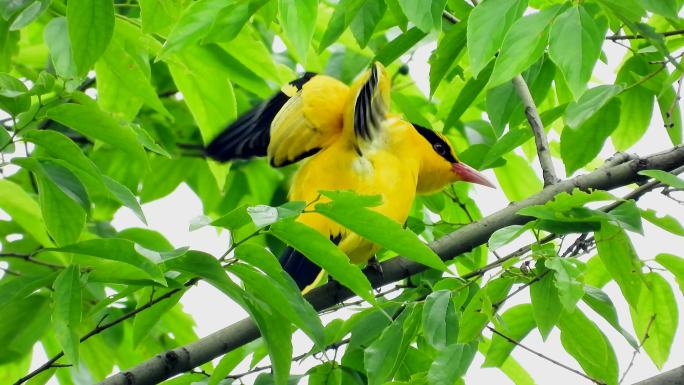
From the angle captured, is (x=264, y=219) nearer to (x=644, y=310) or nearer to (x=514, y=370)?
(x=644, y=310)

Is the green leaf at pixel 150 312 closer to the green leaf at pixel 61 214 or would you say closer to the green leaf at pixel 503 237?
the green leaf at pixel 61 214

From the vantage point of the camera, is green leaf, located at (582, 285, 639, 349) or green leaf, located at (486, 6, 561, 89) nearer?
green leaf, located at (486, 6, 561, 89)

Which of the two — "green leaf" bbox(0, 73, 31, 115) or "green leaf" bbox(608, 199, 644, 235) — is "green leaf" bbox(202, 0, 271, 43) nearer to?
"green leaf" bbox(0, 73, 31, 115)

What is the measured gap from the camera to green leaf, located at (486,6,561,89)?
203 cm

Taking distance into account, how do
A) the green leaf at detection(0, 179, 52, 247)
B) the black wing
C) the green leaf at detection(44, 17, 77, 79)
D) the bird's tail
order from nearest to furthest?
the green leaf at detection(44, 17, 77, 79) < the green leaf at detection(0, 179, 52, 247) < the bird's tail < the black wing

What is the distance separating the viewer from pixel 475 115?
4047 millimetres

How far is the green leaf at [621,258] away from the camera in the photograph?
7.02 ft

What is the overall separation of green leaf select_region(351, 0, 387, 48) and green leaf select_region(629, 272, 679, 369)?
0.83 m

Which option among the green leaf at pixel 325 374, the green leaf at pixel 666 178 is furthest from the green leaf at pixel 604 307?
the green leaf at pixel 325 374

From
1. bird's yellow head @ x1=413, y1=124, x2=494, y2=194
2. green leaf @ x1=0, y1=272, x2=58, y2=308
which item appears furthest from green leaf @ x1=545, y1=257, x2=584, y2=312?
bird's yellow head @ x1=413, y1=124, x2=494, y2=194

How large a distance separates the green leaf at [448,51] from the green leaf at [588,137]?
16.1 inches

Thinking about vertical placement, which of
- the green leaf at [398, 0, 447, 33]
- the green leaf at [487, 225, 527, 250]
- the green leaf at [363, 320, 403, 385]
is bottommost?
the green leaf at [363, 320, 403, 385]

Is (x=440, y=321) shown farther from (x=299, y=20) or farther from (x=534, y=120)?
(x=534, y=120)

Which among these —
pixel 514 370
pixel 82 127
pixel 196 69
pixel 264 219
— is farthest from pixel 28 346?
pixel 264 219
